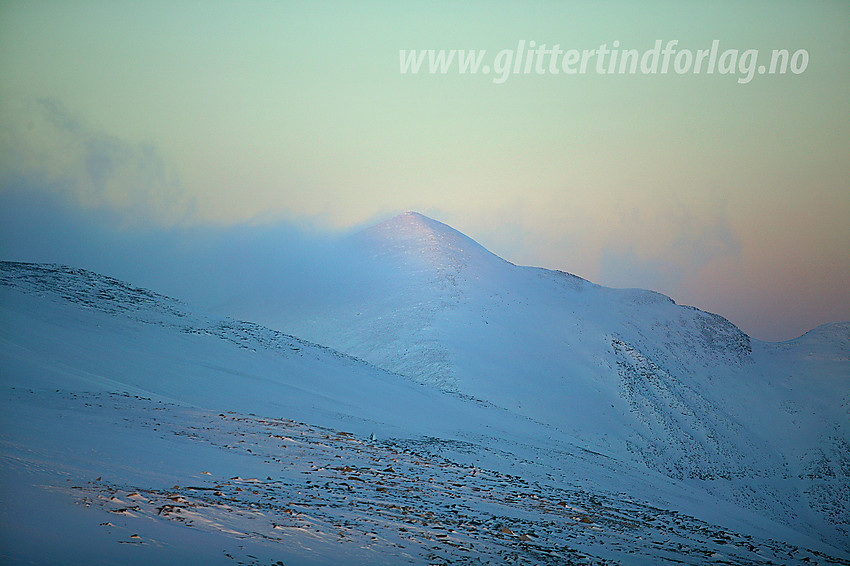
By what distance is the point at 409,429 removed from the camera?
87.1 ft

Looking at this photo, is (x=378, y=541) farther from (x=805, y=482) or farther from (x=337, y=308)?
(x=337, y=308)

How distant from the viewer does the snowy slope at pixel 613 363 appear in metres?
46.4

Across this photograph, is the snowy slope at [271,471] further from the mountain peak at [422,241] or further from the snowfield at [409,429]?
the mountain peak at [422,241]

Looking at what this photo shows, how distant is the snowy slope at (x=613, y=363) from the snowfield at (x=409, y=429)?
0.29 meters

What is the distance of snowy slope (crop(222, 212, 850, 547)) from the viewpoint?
4641 cm

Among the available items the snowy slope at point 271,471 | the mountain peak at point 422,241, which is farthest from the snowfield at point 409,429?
the mountain peak at point 422,241

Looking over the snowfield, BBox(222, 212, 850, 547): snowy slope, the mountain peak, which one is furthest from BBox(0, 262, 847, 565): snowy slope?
the mountain peak

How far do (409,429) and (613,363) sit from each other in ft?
119

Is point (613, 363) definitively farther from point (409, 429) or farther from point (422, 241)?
point (409, 429)

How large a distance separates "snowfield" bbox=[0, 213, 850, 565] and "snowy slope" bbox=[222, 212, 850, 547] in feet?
0.96

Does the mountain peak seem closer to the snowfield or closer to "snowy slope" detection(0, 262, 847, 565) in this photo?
the snowfield

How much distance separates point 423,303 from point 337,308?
9250mm

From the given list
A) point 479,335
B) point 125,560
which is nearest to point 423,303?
point 479,335

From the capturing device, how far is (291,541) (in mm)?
10891
